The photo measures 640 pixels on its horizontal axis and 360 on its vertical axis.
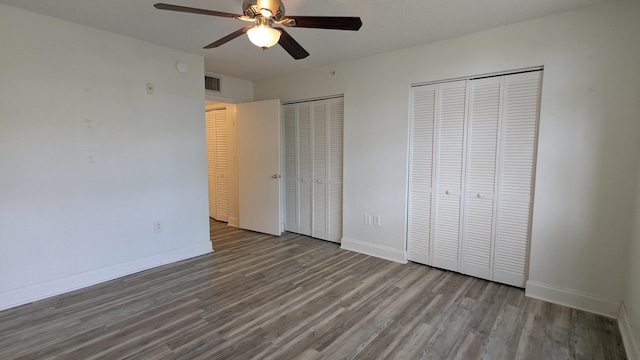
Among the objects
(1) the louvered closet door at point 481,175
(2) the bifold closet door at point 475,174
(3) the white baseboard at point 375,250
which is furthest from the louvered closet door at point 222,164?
(1) the louvered closet door at point 481,175

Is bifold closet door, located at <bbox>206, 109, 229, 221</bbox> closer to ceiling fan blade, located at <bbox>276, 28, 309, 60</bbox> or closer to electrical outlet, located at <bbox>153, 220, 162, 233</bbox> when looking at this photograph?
electrical outlet, located at <bbox>153, 220, 162, 233</bbox>

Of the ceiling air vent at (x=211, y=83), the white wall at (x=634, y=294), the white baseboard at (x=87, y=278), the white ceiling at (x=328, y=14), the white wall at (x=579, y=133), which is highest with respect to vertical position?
the white ceiling at (x=328, y=14)

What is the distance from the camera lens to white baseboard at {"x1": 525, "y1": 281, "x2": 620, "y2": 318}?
2344 mm

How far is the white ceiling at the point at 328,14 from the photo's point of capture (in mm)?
2311

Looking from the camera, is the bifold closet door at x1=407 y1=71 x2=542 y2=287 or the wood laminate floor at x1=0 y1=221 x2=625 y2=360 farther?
the bifold closet door at x1=407 y1=71 x2=542 y2=287

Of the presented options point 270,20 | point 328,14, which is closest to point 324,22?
point 270,20

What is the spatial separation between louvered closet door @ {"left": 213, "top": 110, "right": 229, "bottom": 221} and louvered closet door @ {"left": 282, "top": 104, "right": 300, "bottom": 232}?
47.0 inches

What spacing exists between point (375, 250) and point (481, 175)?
4.88 ft

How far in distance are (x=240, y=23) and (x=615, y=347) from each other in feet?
12.3

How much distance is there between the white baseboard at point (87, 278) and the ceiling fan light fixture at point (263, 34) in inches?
106

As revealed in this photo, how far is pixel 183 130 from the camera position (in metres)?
3.53

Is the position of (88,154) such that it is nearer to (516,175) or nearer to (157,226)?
(157,226)

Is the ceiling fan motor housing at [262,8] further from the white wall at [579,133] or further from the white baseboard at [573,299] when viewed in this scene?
the white baseboard at [573,299]

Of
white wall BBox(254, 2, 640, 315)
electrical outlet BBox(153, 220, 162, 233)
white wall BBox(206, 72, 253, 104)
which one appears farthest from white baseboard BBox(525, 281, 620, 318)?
white wall BBox(206, 72, 253, 104)
